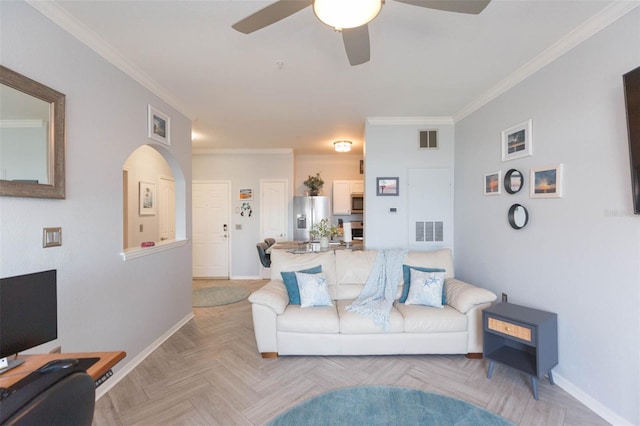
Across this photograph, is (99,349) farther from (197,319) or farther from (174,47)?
(174,47)

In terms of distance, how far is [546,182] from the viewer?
2.36 m

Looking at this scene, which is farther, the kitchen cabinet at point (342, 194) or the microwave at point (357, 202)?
the kitchen cabinet at point (342, 194)

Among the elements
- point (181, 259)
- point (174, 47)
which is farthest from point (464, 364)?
point (174, 47)

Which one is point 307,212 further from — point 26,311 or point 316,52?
point 26,311

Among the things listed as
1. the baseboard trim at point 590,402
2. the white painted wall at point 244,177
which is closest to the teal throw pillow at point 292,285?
the baseboard trim at point 590,402

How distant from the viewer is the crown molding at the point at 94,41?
1.77 m

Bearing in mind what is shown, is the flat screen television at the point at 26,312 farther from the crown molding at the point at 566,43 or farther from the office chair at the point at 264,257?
the crown molding at the point at 566,43

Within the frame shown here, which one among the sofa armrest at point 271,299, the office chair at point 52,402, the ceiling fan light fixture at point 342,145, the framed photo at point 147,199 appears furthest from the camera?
the ceiling fan light fixture at point 342,145

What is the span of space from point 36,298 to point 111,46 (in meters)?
2.00

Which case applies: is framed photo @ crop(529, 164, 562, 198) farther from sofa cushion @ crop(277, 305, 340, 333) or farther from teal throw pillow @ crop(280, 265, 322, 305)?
teal throw pillow @ crop(280, 265, 322, 305)

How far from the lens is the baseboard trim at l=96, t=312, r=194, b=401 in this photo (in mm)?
2176

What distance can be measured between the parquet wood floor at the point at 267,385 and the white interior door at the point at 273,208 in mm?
3098

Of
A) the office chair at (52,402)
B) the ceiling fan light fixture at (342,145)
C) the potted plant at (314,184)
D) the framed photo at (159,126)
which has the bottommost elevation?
the office chair at (52,402)

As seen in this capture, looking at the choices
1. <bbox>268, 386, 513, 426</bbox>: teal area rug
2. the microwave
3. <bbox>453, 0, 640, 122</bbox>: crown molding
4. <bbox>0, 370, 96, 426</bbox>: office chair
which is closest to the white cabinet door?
the microwave
